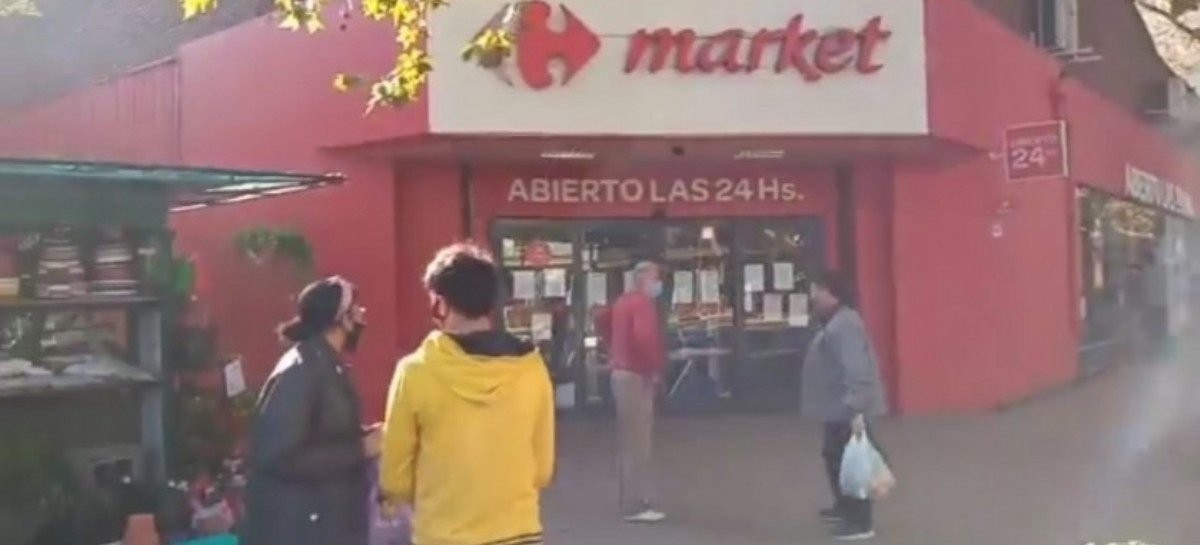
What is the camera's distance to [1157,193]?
29797 mm

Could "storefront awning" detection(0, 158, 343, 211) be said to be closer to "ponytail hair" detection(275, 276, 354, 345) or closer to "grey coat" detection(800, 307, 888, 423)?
"ponytail hair" detection(275, 276, 354, 345)

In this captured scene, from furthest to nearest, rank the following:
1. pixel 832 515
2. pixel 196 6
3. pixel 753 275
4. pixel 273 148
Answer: pixel 753 275
pixel 273 148
pixel 832 515
pixel 196 6

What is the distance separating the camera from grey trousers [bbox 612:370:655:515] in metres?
10.9

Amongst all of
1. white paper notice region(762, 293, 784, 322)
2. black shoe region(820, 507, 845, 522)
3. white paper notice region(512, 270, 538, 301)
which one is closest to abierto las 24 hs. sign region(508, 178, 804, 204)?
white paper notice region(512, 270, 538, 301)

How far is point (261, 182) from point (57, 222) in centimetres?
89

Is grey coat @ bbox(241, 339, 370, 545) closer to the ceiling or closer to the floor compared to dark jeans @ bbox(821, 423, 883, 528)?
closer to the ceiling

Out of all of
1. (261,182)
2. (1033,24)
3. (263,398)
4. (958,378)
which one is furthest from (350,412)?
(1033,24)

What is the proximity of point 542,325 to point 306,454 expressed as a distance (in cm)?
1201

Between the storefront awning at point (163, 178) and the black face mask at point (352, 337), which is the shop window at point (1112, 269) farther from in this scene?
the black face mask at point (352, 337)

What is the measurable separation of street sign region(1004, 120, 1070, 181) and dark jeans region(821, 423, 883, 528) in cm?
796

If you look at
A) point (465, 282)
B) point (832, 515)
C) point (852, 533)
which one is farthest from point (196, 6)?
point (832, 515)

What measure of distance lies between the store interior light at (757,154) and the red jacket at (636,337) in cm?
597

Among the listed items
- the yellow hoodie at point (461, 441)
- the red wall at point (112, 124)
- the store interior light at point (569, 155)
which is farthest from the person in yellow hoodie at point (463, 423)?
the red wall at point (112, 124)

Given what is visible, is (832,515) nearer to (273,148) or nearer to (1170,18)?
(1170,18)
